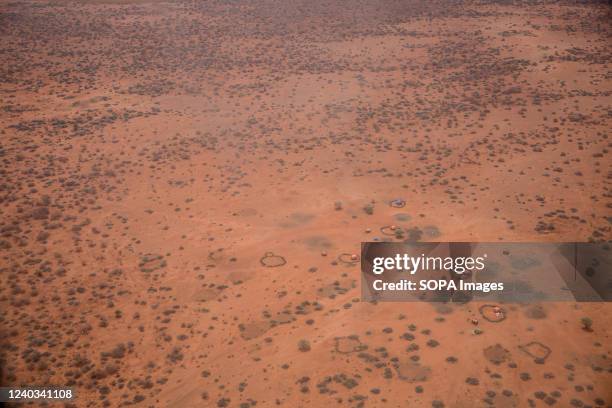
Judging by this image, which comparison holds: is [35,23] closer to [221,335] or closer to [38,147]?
[38,147]

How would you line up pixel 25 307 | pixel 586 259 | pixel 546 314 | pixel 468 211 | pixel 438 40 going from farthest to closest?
1. pixel 438 40
2. pixel 468 211
3. pixel 586 259
4. pixel 25 307
5. pixel 546 314

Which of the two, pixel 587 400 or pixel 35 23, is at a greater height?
pixel 35 23

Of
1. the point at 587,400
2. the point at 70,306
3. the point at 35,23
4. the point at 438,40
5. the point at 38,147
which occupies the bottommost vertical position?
the point at 587,400

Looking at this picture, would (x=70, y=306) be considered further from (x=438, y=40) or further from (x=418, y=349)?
(x=438, y=40)

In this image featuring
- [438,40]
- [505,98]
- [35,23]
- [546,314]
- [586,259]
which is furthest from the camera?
[35,23]

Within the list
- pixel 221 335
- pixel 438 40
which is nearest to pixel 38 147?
pixel 221 335

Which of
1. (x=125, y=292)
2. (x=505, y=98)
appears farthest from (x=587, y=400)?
(x=505, y=98)

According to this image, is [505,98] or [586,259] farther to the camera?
[505,98]
